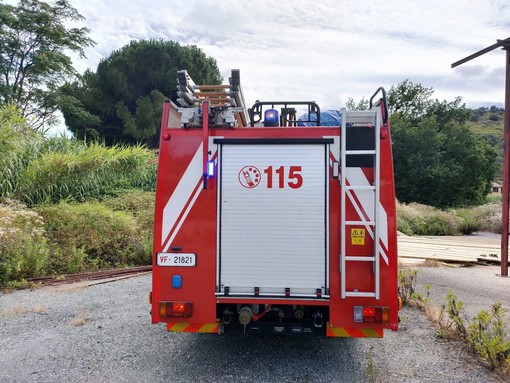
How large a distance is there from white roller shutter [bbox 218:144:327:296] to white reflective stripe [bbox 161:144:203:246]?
0.24 meters

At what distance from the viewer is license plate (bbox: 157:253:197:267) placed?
11.7ft

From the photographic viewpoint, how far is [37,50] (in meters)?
18.8

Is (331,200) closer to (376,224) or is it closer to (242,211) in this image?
(376,224)

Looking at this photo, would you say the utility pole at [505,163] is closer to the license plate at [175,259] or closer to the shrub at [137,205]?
the license plate at [175,259]

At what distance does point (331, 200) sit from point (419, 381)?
1830 millimetres

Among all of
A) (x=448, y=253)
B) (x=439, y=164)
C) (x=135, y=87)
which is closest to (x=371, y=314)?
(x=448, y=253)

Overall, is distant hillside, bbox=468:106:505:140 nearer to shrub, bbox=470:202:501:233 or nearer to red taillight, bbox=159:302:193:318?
shrub, bbox=470:202:501:233

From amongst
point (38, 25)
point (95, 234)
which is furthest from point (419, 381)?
point (38, 25)

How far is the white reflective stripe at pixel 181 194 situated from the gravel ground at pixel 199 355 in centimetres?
138

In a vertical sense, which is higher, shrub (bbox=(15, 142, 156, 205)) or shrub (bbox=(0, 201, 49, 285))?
shrub (bbox=(15, 142, 156, 205))

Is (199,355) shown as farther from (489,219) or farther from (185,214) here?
(489,219)

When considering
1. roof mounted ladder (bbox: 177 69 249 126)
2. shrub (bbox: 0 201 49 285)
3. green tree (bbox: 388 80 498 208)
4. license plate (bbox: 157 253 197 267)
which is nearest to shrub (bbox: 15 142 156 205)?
shrub (bbox: 0 201 49 285)

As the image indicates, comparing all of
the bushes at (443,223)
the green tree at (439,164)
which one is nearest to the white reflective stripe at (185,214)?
the bushes at (443,223)

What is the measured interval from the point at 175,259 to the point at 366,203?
5.78 feet
